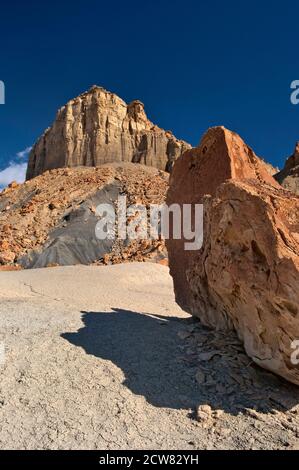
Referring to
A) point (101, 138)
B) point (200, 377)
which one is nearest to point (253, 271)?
point (200, 377)

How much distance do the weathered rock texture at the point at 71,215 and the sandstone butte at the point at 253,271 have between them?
50.7 ft

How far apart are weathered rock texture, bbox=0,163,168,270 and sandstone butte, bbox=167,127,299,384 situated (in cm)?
1546

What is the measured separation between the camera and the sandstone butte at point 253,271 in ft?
13.7

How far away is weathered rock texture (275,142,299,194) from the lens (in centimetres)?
2488

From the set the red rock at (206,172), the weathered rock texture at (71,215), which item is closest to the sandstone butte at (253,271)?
the red rock at (206,172)

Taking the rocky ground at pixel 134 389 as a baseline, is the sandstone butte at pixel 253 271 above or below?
above

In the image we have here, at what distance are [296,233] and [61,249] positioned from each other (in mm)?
23082

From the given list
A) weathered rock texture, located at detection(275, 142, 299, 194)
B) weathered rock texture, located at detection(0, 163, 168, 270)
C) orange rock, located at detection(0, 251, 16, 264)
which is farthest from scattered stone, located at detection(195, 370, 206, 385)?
orange rock, located at detection(0, 251, 16, 264)

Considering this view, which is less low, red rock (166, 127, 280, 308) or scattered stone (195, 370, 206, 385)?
red rock (166, 127, 280, 308)

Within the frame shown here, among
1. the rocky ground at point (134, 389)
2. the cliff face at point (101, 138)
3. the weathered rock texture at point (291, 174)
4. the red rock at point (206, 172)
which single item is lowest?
the rocky ground at point (134, 389)

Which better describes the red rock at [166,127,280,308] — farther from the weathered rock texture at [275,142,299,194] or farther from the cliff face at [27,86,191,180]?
the cliff face at [27,86,191,180]

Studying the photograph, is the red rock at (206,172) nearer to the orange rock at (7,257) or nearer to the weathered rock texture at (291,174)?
the weathered rock texture at (291,174)

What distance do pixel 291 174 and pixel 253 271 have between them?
23.7m
